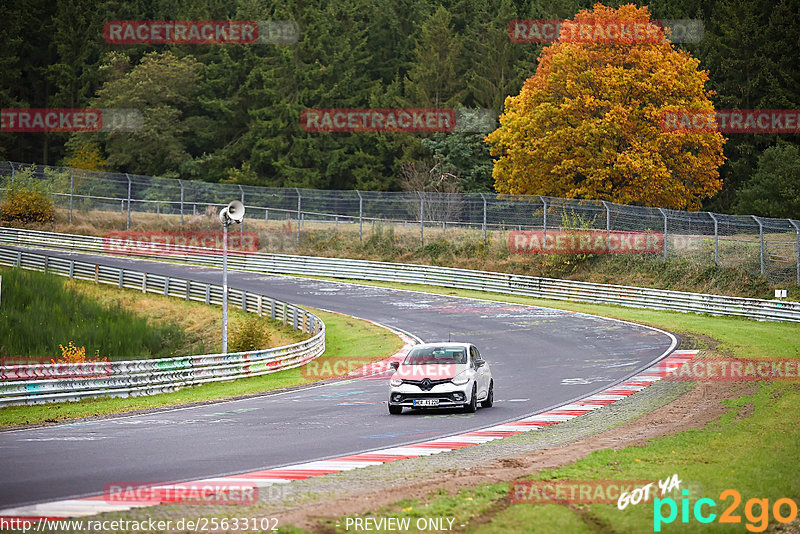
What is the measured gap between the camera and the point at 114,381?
22.9 m

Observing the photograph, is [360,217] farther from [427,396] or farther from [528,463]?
[528,463]

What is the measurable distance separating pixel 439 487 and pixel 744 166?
6284 cm

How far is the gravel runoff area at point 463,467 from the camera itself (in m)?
9.48

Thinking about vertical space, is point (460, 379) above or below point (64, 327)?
above

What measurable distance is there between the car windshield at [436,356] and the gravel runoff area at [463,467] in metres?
1.20

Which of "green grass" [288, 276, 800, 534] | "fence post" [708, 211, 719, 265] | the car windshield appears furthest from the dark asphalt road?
"fence post" [708, 211, 719, 265]

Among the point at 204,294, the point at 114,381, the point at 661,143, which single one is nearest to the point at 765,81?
the point at 661,143

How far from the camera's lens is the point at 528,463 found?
40.8 feet

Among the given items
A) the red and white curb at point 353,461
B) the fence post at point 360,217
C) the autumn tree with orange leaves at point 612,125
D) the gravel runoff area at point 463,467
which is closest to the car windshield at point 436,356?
the gravel runoff area at point 463,467

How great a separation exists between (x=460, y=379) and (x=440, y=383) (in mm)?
406

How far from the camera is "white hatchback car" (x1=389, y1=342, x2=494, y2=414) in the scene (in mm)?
18797

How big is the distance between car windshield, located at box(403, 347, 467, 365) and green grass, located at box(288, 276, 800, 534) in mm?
5358

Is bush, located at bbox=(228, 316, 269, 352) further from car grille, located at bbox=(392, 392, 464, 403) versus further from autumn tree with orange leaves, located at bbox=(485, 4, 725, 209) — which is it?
autumn tree with orange leaves, located at bbox=(485, 4, 725, 209)

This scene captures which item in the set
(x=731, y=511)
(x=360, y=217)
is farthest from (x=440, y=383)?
(x=360, y=217)
